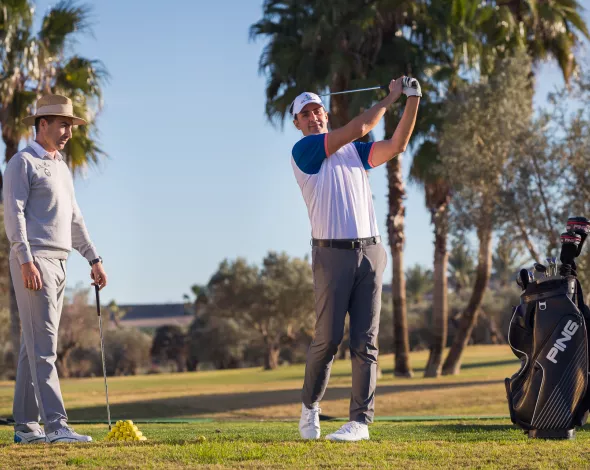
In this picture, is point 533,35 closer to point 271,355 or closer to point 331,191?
point 331,191

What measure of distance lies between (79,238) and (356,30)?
59.9 ft

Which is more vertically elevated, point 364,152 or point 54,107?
point 54,107

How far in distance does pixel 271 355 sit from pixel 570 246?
1736 inches

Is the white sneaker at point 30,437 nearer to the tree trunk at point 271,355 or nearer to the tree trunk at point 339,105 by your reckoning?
the tree trunk at point 339,105

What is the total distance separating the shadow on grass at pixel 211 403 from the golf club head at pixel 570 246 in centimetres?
1209

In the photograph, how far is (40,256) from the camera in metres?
7.09

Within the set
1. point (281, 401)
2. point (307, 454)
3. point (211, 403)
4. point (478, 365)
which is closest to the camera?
point (307, 454)

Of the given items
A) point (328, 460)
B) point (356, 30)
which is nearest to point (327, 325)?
point (328, 460)

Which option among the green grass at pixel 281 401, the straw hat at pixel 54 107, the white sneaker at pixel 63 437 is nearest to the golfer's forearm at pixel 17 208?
the straw hat at pixel 54 107

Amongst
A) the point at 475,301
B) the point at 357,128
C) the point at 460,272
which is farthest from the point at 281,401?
the point at 460,272

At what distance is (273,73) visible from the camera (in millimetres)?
26641

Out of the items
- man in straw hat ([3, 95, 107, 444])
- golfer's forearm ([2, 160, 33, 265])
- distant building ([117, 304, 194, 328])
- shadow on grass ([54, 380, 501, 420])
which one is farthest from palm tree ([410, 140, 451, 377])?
distant building ([117, 304, 194, 328])

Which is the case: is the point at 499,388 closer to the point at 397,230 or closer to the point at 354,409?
the point at 397,230

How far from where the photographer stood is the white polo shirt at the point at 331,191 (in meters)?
6.75
